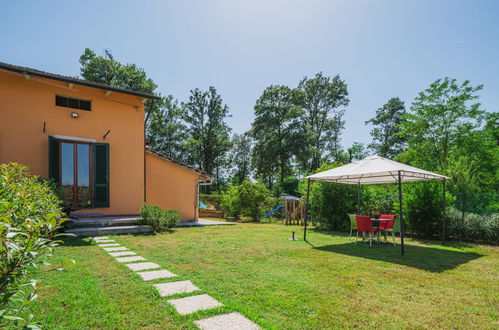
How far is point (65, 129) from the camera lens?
27.6 ft

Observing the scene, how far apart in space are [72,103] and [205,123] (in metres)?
23.2

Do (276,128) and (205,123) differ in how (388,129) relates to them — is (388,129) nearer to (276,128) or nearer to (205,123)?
(276,128)

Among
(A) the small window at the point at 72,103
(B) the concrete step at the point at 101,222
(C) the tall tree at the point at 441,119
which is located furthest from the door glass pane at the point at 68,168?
(C) the tall tree at the point at 441,119

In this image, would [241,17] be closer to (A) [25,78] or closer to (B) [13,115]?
(A) [25,78]

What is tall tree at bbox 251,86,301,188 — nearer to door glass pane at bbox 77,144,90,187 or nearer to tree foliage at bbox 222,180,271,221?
tree foliage at bbox 222,180,271,221

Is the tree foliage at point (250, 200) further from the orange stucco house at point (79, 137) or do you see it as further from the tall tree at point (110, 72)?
the tall tree at point (110, 72)

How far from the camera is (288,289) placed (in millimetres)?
3377

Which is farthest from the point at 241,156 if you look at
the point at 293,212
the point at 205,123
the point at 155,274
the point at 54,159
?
the point at 155,274

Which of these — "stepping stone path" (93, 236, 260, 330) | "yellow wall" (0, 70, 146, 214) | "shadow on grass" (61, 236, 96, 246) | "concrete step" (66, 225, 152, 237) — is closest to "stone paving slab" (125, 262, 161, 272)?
"stepping stone path" (93, 236, 260, 330)

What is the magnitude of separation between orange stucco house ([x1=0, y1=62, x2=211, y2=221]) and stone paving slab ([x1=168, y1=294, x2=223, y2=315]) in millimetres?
5956

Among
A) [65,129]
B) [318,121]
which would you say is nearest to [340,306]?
[65,129]

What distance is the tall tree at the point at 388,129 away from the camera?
31094 mm

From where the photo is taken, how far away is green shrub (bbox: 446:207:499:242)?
312 inches

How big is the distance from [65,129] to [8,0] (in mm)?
4482
